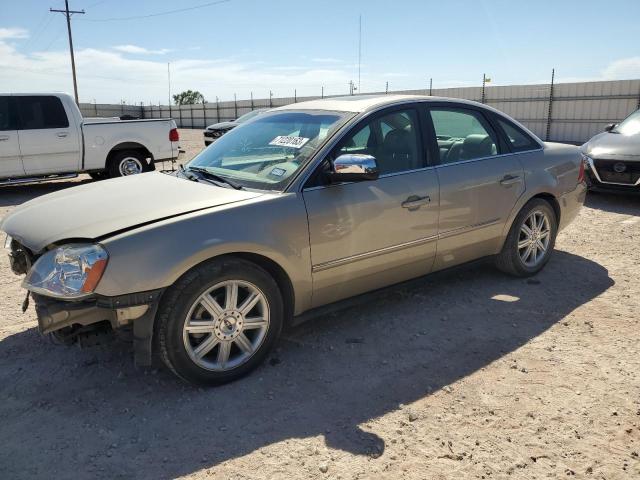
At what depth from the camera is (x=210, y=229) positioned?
118 inches

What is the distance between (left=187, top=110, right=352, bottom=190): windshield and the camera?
3531mm

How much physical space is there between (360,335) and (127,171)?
8767 millimetres

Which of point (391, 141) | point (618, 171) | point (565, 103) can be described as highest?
point (565, 103)

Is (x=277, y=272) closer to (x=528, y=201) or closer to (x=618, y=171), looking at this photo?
(x=528, y=201)

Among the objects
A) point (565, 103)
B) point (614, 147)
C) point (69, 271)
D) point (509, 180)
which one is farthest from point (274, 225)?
point (565, 103)

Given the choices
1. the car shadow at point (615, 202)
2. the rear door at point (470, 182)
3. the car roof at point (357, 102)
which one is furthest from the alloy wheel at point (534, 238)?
the car shadow at point (615, 202)

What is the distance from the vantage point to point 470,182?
4211 millimetres

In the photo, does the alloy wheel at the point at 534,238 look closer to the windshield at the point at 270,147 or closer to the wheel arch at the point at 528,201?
the wheel arch at the point at 528,201

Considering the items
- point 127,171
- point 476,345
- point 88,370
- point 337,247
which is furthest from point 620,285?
point 127,171

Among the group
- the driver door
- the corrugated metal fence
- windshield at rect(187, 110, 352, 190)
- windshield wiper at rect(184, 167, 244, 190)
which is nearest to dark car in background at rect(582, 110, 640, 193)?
the driver door

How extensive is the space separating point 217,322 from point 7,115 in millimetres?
8926

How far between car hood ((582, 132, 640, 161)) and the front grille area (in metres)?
0.08

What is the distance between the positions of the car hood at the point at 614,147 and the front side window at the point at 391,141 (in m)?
5.45

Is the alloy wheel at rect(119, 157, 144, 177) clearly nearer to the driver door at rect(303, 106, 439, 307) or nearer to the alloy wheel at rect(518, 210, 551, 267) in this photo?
the driver door at rect(303, 106, 439, 307)
